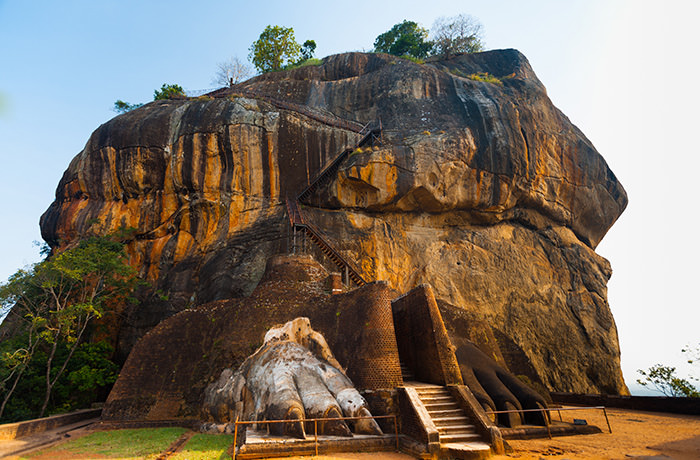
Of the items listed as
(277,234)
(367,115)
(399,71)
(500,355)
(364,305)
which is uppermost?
(399,71)

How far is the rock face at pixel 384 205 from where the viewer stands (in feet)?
74.6

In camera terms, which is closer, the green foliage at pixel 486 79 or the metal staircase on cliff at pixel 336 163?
the metal staircase on cliff at pixel 336 163

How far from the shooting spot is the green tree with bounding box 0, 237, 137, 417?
51.8ft

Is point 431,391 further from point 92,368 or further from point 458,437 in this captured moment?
point 92,368

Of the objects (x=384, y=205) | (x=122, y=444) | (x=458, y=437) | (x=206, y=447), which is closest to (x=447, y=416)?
(x=458, y=437)

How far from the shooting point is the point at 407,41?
39.4 m

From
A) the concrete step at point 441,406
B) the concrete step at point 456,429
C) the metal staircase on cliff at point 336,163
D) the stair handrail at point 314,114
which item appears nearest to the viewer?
the concrete step at point 456,429

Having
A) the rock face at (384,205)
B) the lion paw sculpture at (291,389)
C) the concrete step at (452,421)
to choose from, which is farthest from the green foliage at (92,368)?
the concrete step at (452,421)

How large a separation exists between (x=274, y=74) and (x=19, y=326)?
24.3m

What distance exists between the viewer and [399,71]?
28875 millimetres

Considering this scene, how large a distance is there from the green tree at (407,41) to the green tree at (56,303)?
31.8 meters

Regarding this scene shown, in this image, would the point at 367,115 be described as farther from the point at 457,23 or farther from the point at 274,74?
the point at 457,23

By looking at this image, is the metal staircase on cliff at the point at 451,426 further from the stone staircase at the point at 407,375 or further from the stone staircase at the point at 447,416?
the stone staircase at the point at 407,375

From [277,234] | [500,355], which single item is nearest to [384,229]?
[277,234]
